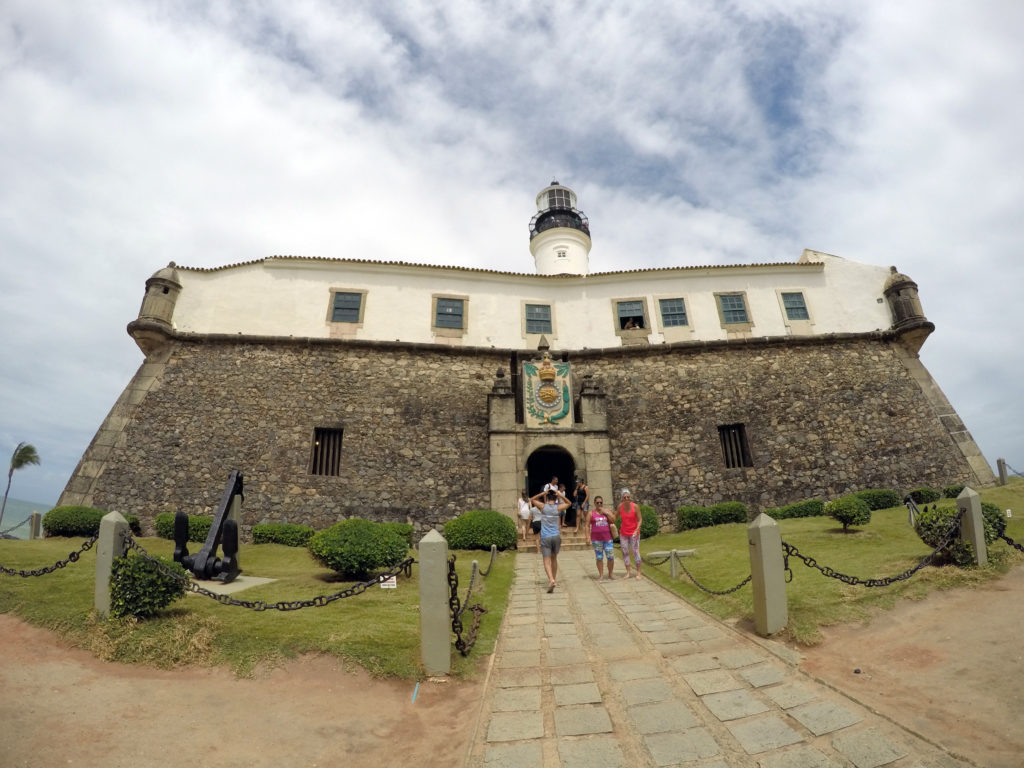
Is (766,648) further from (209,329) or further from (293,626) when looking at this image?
(209,329)

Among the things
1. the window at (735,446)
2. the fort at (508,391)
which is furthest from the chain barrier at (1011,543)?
the window at (735,446)

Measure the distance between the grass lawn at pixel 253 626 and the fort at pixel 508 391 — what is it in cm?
680

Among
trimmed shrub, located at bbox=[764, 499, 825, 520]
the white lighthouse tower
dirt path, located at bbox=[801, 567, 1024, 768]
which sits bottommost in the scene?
dirt path, located at bbox=[801, 567, 1024, 768]

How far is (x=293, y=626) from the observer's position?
6.16 meters

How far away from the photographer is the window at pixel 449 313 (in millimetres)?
19016

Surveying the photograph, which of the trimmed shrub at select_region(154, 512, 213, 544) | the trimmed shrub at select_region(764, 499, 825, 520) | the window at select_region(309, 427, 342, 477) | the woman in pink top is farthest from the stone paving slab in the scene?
the window at select_region(309, 427, 342, 477)

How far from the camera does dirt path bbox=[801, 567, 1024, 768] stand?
3.78 m

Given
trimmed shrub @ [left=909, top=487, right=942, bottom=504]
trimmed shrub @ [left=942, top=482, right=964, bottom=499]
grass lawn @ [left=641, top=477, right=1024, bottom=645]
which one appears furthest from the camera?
trimmed shrub @ [left=909, top=487, right=942, bottom=504]

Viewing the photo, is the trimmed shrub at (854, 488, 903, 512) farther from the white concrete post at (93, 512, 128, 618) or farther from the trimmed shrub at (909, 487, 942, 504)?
the white concrete post at (93, 512, 128, 618)

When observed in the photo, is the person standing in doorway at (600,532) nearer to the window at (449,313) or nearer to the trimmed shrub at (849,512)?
the trimmed shrub at (849,512)

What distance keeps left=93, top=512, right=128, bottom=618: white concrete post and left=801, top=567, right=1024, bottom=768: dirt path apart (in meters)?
8.09

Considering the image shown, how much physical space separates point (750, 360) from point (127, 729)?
759 inches

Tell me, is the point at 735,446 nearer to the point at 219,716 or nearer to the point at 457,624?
the point at 457,624

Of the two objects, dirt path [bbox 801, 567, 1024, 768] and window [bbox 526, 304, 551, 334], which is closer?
dirt path [bbox 801, 567, 1024, 768]
